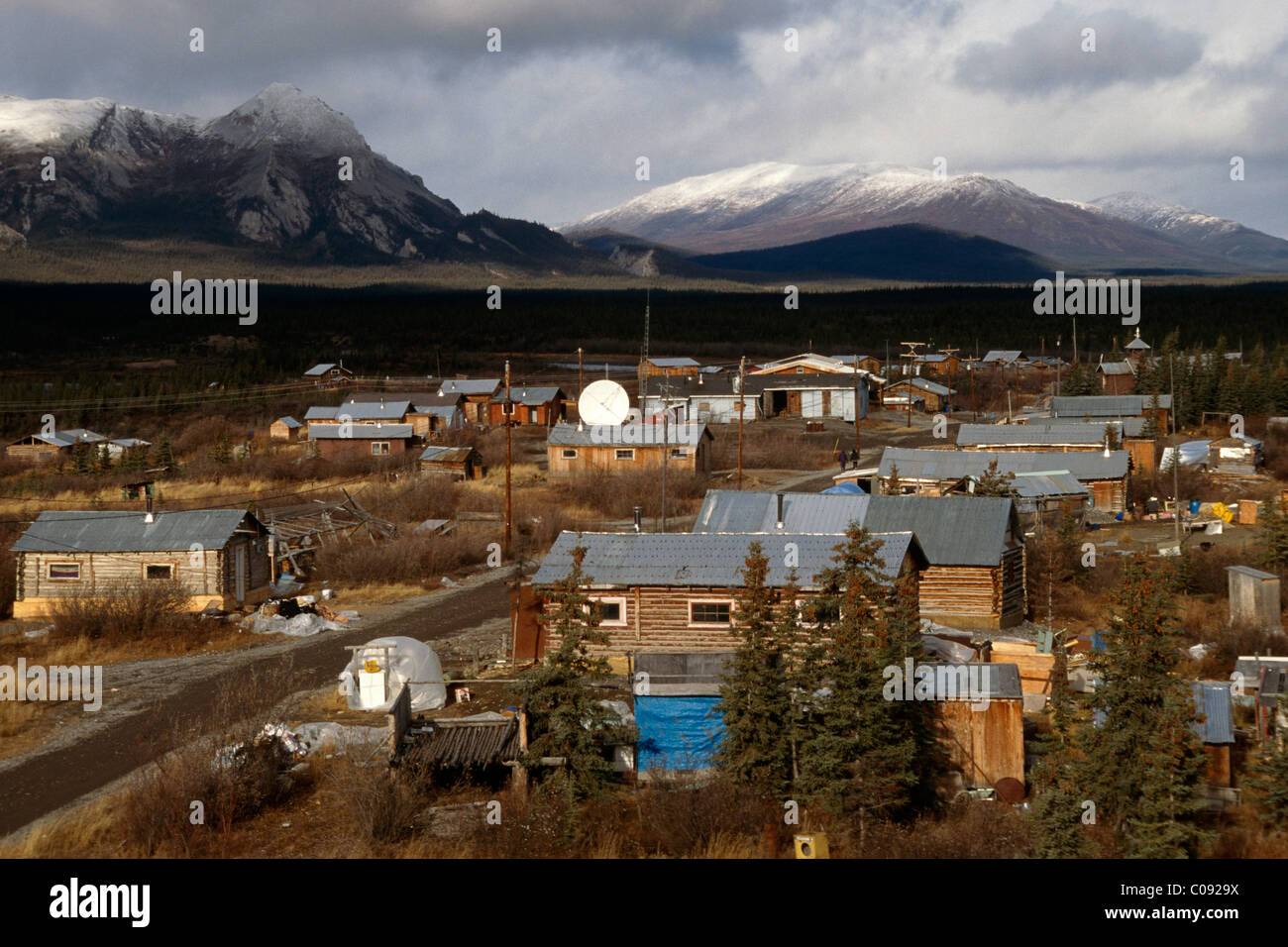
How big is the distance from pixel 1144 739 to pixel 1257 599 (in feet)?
40.7

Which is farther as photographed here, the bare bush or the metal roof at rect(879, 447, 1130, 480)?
the metal roof at rect(879, 447, 1130, 480)

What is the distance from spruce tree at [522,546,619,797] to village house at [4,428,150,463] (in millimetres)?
46367

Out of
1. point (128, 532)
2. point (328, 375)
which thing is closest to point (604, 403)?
point (128, 532)

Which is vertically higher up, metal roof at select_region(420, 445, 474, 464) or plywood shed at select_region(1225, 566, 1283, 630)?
metal roof at select_region(420, 445, 474, 464)

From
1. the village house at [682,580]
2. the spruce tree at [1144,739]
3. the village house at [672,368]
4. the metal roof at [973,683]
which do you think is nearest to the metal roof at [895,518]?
the village house at [682,580]

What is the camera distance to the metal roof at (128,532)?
26.0 m

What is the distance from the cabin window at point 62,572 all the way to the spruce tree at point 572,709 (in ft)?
55.3

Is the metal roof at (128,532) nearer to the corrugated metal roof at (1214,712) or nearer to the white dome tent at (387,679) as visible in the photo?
the white dome tent at (387,679)

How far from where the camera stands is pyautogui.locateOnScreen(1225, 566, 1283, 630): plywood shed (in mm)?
21953

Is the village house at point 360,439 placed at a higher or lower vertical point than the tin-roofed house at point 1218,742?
higher

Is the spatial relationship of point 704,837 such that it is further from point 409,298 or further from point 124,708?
point 409,298

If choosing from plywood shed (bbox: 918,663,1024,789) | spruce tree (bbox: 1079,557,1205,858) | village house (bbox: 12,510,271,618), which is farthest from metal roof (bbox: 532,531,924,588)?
village house (bbox: 12,510,271,618)

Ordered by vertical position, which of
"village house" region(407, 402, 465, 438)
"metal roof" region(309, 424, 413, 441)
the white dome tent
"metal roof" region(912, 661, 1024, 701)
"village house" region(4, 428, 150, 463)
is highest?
"village house" region(407, 402, 465, 438)

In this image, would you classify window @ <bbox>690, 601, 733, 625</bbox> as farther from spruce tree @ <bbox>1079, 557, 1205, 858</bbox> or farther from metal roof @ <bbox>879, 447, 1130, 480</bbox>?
metal roof @ <bbox>879, 447, 1130, 480</bbox>
